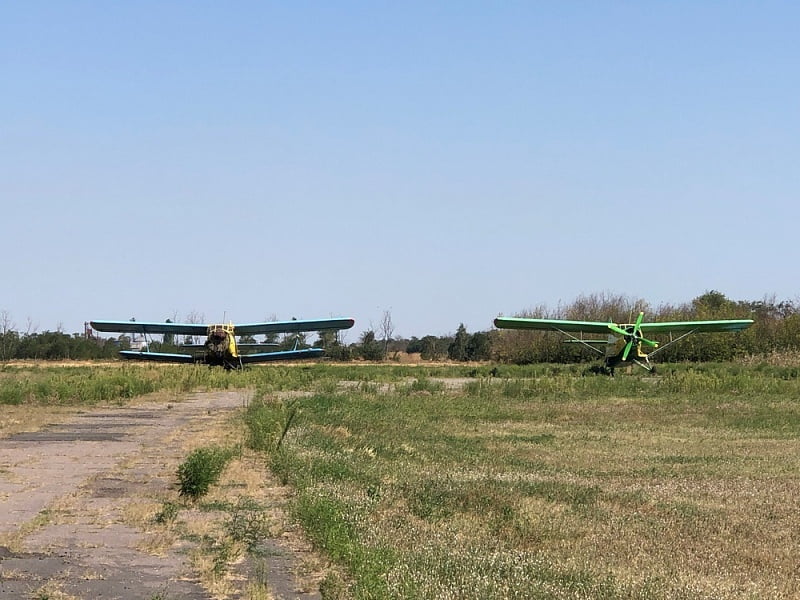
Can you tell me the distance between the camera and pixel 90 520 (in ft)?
27.0

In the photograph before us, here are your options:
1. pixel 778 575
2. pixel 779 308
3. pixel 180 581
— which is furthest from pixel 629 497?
pixel 779 308

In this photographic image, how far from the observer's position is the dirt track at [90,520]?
236 inches

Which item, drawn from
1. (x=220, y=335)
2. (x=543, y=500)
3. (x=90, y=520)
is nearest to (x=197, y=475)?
(x=90, y=520)

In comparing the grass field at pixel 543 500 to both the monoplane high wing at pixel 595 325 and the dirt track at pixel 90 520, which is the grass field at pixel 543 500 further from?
the monoplane high wing at pixel 595 325

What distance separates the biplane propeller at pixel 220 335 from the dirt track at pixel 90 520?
23665 mm

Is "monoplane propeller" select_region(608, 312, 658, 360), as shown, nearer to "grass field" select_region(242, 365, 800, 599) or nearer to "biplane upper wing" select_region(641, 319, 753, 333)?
"biplane upper wing" select_region(641, 319, 753, 333)

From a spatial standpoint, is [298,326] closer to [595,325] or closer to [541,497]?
[595,325]

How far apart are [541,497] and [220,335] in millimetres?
31109

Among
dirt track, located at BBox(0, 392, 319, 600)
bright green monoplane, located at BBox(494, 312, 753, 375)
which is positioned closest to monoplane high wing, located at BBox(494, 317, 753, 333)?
bright green monoplane, located at BBox(494, 312, 753, 375)

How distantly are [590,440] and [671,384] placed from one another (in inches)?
583

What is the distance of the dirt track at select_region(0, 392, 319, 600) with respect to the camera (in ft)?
19.7

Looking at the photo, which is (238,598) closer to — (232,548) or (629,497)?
(232,548)

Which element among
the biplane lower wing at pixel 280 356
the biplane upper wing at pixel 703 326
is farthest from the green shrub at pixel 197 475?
the biplane upper wing at pixel 703 326

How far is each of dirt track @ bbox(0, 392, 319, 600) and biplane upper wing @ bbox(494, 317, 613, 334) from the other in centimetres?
2778
